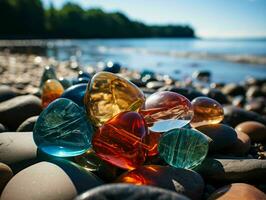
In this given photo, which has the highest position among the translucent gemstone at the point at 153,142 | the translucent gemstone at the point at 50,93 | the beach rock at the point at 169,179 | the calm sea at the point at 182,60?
the translucent gemstone at the point at 50,93

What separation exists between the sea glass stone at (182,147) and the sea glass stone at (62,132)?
1.61 feet

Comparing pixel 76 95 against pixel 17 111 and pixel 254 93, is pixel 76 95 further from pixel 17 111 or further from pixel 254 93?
pixel 254 93

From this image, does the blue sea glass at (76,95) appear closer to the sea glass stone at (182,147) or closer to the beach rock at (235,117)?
the sea glass stone at (182,147)

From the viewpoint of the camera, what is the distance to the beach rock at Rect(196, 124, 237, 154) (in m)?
2.49

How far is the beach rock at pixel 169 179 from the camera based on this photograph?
6.00 feet

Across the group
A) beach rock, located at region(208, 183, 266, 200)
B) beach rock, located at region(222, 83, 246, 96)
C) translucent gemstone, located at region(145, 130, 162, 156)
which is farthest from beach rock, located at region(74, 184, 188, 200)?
beach rock, located at region(222, 83, 246, 96)

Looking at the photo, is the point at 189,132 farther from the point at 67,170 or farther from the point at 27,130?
the point at 27,130

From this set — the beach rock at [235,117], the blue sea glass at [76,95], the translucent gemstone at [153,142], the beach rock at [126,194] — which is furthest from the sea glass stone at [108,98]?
the beach rock at [235,117]

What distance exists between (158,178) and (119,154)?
0.27m

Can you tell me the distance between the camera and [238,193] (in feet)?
6.02

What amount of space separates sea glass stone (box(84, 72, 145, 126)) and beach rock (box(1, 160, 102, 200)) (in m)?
0.47

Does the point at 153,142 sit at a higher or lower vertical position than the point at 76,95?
lower

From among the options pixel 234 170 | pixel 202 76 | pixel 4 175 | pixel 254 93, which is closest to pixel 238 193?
pixel 234 170

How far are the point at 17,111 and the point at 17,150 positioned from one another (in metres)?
0.98
